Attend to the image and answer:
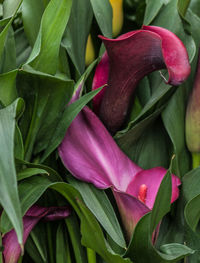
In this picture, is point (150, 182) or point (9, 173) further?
point (150, 182)

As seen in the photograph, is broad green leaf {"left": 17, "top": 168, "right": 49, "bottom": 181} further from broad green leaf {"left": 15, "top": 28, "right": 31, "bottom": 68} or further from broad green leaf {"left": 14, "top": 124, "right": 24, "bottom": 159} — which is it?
broad green leaf {"left": 15, "top": 28, "right": 31, "bottom": 68}

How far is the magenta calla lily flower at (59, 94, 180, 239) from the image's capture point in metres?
0.41

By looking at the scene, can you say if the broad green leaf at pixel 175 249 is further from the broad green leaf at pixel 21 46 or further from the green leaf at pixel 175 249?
the broad green leaf at pixel 21 46

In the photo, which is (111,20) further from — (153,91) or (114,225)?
(114,225)

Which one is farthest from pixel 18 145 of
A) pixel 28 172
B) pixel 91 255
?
pixel 91 255

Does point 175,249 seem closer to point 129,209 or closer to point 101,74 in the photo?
point 129,209

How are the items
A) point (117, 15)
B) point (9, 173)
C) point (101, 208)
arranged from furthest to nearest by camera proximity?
point (117, 15) → point (101, 208) → point (9, 173)

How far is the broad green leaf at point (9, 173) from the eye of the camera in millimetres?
292

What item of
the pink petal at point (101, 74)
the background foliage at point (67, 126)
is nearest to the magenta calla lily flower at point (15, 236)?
the background foliage at point (67, 126)

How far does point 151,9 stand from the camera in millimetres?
481

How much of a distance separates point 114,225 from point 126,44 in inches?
6.0

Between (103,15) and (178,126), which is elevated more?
(103,15)

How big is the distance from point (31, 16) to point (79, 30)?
0.05 m

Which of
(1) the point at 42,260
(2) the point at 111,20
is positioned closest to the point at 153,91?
(2) the point at 111,20
